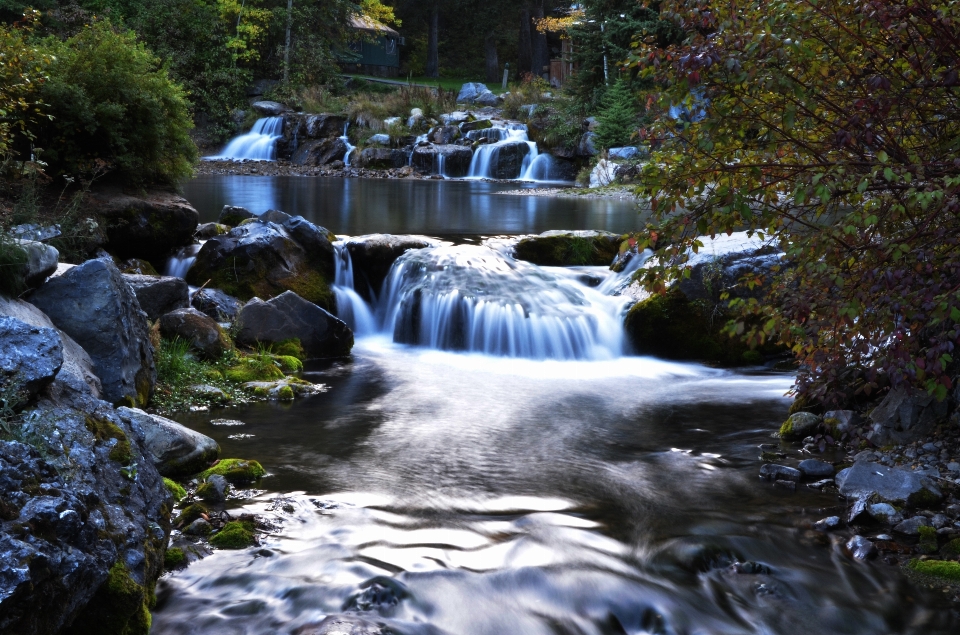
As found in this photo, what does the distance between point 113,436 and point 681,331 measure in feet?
26.8

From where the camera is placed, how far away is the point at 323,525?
5.49m

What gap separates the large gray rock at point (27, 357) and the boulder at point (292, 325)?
5.93 metres

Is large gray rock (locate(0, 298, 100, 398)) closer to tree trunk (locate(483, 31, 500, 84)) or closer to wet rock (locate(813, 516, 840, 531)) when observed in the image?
wet rock (locate(813, 516, 840, 531))

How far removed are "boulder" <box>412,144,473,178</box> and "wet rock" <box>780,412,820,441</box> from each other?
27.3 m

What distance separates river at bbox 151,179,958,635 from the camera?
455cm

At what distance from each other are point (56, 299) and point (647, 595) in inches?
213

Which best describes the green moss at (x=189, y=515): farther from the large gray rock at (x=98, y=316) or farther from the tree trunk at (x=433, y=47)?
the tree trunk at (x=433, y=47)

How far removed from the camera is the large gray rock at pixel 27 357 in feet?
12.9

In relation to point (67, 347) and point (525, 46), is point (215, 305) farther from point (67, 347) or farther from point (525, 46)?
point (525, 46)

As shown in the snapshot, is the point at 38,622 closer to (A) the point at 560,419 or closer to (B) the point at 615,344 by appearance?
(A) the point at 560,419

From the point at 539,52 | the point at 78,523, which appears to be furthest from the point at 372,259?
the point at 539,52

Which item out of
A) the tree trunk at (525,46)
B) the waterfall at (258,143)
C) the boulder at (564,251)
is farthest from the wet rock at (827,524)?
the tree trunk at (525,46)

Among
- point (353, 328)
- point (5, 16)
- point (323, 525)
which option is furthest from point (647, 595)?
point (5, 16)

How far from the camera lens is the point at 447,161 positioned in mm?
33812
